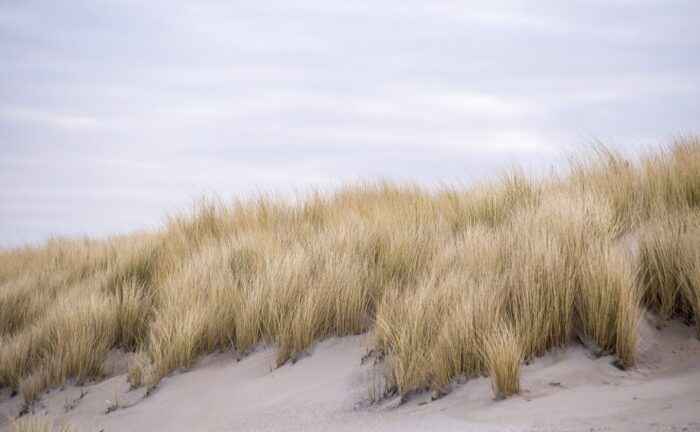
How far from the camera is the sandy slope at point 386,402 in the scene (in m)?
2.43

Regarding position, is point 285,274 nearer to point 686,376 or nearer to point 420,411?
point 420,411

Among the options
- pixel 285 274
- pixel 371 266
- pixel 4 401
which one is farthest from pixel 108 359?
pixel 371 266

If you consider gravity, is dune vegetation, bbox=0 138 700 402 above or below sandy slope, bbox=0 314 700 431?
above

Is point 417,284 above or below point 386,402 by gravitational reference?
above

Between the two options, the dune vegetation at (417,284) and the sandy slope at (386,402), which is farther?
the dune vegetation at (417,284)

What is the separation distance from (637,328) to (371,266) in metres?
1.93

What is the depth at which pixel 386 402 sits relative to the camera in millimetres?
3018

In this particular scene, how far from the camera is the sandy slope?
243cm

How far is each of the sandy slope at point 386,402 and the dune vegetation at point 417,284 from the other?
0.11 meters

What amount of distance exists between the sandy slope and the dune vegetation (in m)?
0.11

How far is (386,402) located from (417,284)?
112 centimetres

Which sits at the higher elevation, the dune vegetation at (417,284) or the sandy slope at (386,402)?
the dune vegetation at (417,284)

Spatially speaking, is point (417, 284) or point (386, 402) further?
point (417, 284)

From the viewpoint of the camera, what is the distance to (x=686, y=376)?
2.71 m
